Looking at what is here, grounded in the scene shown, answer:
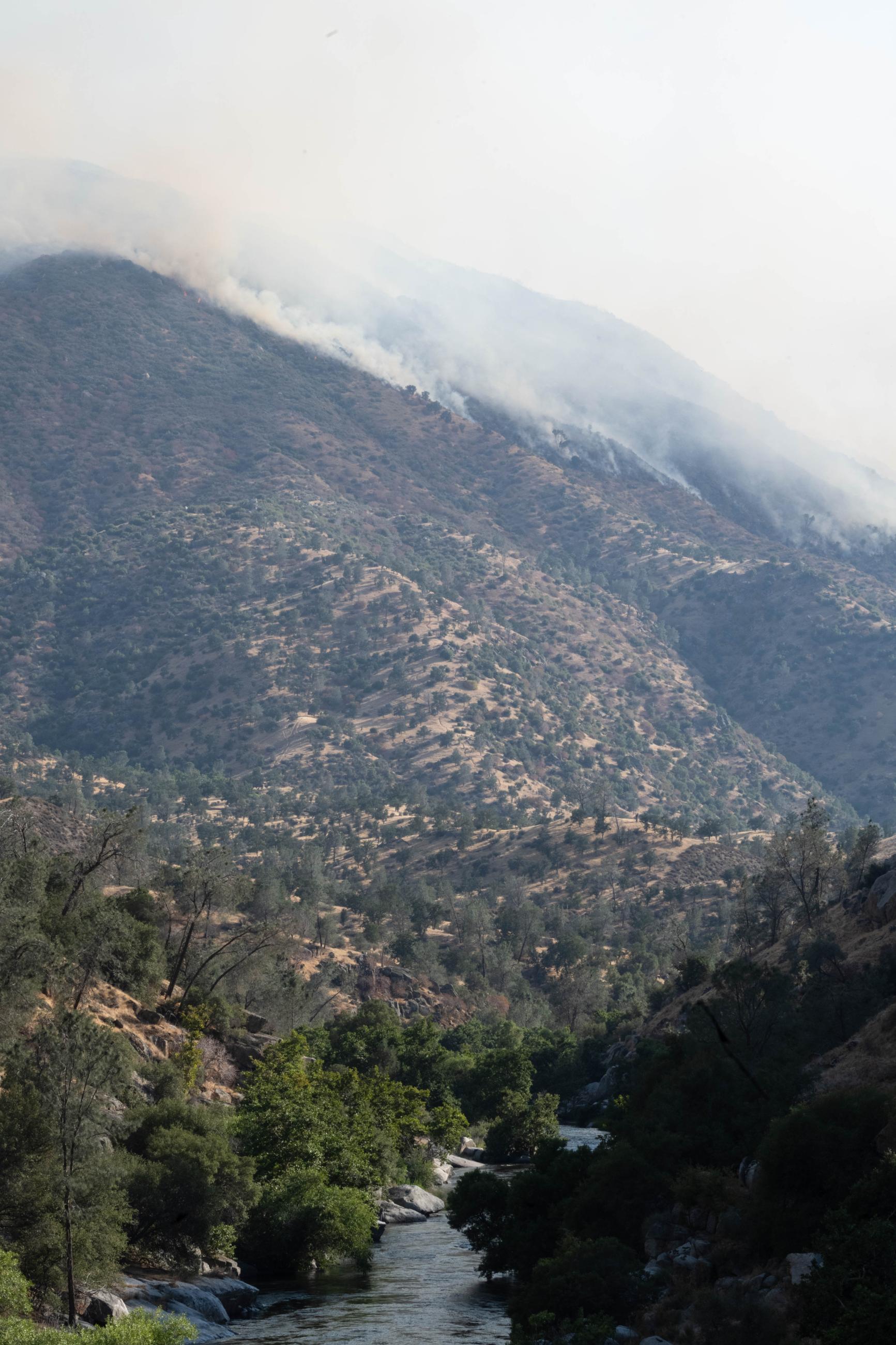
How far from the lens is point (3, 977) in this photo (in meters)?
59.9

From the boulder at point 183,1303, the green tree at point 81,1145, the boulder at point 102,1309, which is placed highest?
the green tree at point 81,1145

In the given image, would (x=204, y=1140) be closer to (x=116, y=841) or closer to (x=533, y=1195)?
(x=533, y=1195)

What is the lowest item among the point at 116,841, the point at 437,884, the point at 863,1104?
the point at 437,884

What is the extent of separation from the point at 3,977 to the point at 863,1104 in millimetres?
38771

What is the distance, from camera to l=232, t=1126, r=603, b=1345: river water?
45.6 m

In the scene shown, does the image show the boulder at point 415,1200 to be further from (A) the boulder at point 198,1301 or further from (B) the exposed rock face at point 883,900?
(B) the exposed rock face at point 883,900

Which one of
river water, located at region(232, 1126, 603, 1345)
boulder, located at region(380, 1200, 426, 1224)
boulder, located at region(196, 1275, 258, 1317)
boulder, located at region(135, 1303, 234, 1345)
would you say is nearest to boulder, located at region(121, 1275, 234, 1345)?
boulder, located at region(135, 1303, 234, 1345)

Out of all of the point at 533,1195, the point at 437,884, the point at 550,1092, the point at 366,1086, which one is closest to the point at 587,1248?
the point at 533,1195

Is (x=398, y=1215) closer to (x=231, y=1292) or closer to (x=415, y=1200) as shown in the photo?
(x=415, y=1200)

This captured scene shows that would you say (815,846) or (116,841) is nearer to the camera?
(116,841)

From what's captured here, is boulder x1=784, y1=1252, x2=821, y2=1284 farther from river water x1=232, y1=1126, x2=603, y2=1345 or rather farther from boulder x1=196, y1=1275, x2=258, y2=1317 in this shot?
boulder x1=196, y1=1275, x2=258, y2=1317

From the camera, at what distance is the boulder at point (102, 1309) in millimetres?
43469

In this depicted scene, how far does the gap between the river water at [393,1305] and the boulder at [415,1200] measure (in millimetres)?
10322

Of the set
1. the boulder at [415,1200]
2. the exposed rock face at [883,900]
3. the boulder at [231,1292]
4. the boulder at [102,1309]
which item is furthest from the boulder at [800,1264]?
the boulder at [415,1200]
